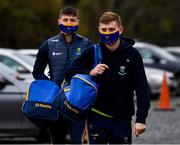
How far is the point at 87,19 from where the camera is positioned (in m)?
59.9

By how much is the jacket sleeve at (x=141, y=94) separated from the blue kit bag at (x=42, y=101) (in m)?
0.94

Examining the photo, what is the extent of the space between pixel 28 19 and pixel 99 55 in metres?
38.2

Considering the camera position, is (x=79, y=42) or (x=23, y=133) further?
(x=23, y=133)

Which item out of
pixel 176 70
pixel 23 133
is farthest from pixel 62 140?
pixel 176 70

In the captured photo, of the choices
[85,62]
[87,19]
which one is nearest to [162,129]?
[85,62]

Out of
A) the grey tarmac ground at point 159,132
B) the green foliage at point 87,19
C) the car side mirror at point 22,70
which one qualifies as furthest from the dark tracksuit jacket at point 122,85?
the green foliage at point 87,19

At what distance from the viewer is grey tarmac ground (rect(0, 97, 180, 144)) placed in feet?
41.9

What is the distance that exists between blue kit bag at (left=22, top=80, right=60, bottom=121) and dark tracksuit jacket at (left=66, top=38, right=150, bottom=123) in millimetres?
749

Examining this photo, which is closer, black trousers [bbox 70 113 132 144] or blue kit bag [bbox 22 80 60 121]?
black trousers [bbox 70 113 132 144]

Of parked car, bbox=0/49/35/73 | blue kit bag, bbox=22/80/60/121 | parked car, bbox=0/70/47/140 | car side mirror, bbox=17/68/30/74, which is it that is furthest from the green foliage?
blue kit bag, bbox=22/80/60/121

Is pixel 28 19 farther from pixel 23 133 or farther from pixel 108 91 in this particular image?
pixel 108 91

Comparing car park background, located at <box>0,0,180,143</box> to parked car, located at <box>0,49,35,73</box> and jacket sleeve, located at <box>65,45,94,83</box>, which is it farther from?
jacket sleeve, located at <box>65,45,94,83</box>

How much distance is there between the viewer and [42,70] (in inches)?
328

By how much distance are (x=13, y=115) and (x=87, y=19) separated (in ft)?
157
